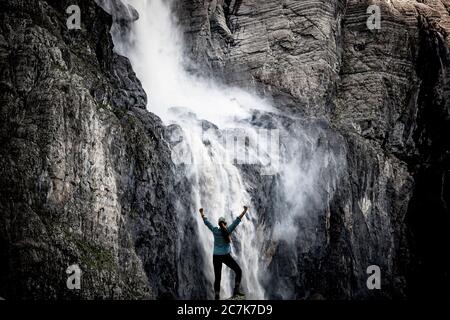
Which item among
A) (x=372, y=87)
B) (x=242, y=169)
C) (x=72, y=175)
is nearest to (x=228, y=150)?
(x=242, y=169)

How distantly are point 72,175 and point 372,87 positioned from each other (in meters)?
26.9

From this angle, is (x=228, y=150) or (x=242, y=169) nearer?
(x=242, y=169)

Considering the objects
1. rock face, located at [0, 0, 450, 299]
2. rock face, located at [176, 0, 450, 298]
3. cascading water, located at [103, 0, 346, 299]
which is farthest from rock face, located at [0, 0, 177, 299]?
rock face, located at [176, 0, 450, 298]

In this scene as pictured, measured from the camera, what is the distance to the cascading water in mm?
33156

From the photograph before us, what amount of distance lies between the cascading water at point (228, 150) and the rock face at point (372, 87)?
5.29 feet

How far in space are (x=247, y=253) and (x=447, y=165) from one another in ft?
55.6

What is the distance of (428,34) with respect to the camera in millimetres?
48969

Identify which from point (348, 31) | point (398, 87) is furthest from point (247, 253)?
point (348, 31)

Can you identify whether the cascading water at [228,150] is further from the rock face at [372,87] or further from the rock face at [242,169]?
the rock face at [372,87]

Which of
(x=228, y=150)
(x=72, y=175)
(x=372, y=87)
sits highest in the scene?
(x=372, y=87)

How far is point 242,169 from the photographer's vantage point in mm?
35438

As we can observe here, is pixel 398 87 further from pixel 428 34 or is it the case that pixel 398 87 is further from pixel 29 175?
pixel 29 175

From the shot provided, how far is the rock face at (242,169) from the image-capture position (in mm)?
24031

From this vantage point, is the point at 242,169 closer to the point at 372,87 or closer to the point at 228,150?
the point at 228,150
